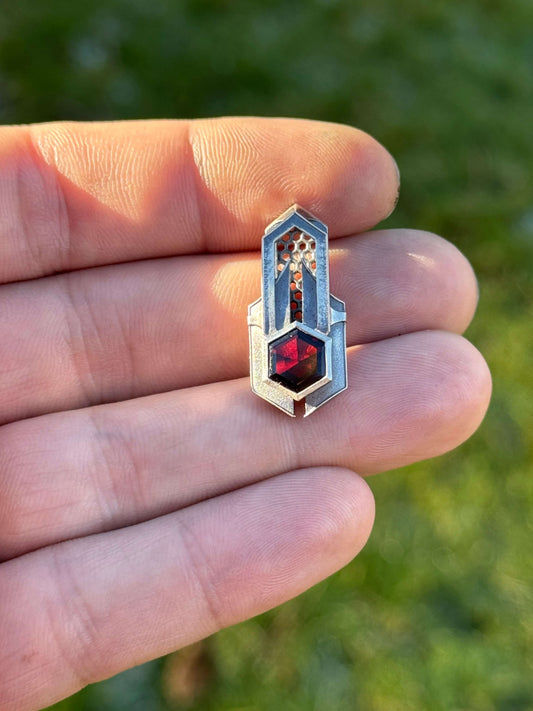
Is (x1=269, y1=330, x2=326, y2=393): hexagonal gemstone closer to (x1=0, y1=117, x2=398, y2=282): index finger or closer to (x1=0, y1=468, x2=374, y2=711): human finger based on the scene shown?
(x1=0, y1=468, x2=374, y2=711): human finger

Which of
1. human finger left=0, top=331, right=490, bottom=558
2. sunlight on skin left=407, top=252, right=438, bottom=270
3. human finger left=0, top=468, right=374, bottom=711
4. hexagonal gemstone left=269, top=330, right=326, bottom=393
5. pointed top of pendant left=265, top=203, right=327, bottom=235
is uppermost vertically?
pointed top of pendant left=265, top=203, right=327, bottom=235

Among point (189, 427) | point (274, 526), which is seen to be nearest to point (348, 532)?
point (274, 526)

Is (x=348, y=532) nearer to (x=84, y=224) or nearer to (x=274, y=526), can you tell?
(x=274, y=526)

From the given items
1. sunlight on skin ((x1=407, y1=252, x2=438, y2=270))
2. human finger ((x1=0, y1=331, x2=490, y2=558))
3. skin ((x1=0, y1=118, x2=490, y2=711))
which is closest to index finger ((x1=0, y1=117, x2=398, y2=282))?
skin ((x1=0, y1=118, x2=490, y2=711))

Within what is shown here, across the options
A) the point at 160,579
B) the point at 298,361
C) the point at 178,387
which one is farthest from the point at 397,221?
the point at 160,579

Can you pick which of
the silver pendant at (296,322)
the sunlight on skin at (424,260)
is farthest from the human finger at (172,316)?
the silver pendant at (296,322)

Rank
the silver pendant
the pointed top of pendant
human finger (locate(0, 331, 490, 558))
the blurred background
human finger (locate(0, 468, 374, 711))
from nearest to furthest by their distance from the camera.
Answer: human finger (locate(0, 468, 374, 711))
human finger (locate(0, 331, 490, 558))
the silver pendant
the pointed top of pendant
the blurred background
